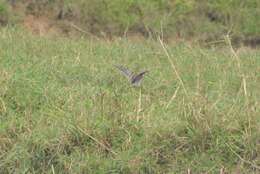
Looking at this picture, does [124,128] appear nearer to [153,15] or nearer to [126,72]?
[126,72]

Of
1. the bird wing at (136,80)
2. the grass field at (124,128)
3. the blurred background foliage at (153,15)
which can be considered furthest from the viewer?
the blurred background foliage at (153,15)

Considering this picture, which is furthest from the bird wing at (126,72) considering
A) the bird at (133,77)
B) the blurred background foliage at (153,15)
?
the blurred background foliage at (153,15)

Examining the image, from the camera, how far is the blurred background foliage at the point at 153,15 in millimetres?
6508

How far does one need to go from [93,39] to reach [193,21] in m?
1.16

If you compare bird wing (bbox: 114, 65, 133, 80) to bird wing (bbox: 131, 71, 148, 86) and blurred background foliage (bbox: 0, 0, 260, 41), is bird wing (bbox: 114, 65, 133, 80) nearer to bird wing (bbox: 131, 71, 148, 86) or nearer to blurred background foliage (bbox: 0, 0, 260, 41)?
bird wing (bbox: 131, 71, 148, 86)

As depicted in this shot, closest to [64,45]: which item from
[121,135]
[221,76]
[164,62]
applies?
[164,62]

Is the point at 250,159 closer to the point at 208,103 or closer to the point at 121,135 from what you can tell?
the point at 208,103

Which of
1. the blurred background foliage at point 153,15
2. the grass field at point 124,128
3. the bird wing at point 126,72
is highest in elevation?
the bird wing at point 126,72

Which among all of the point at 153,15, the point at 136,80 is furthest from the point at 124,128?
the point at 153,15

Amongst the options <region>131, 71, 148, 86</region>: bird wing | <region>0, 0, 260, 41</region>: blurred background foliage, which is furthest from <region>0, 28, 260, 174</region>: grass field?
<region>0, 0, 260, 41</region>: blurred background foliage

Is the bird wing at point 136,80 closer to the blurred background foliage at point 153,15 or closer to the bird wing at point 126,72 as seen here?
the bird wing at point 126,72

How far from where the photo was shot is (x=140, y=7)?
6.51m

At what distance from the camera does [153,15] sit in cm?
655

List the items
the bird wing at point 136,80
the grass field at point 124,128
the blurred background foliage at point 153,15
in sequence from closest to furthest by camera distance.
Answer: the grass field at point 124,128 < the bird wing at point 136,80 < the blurred background foliage at point 153,15
